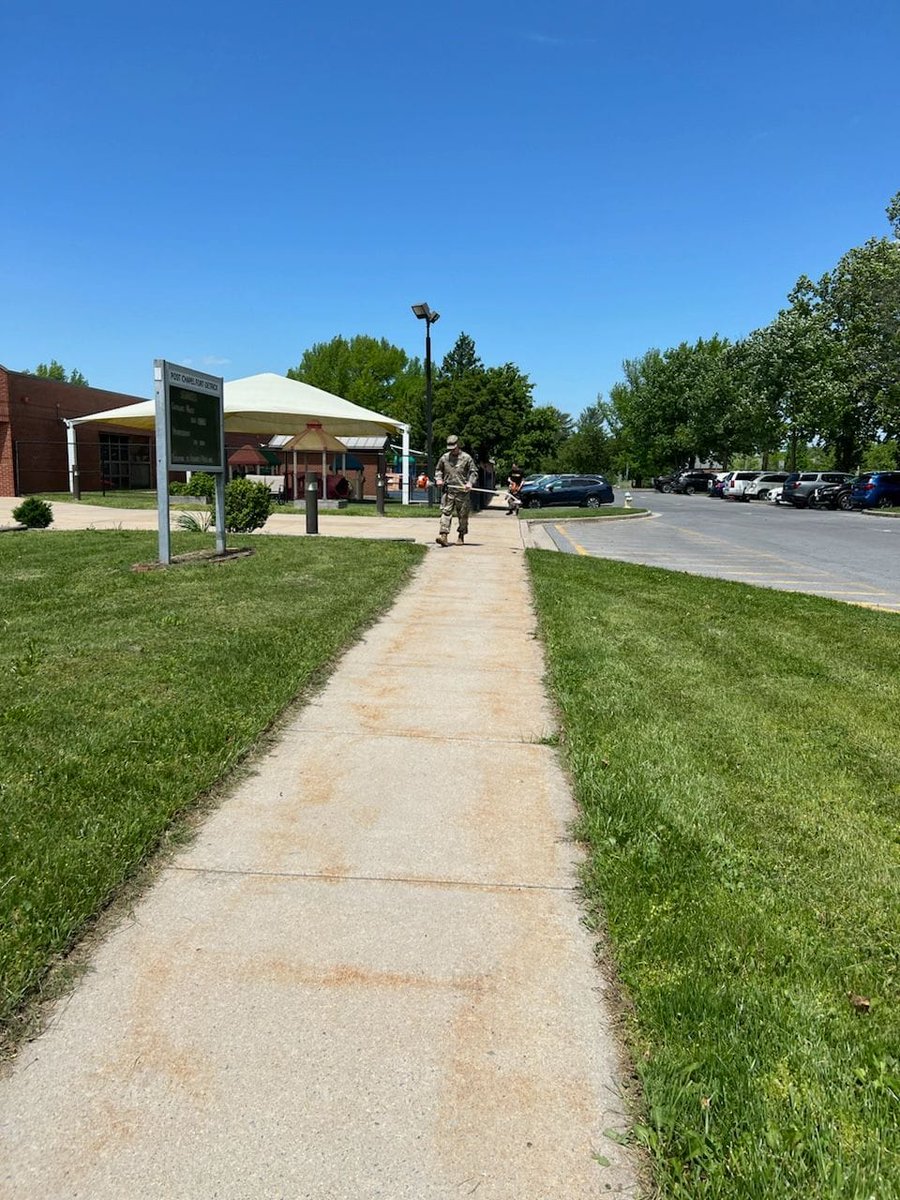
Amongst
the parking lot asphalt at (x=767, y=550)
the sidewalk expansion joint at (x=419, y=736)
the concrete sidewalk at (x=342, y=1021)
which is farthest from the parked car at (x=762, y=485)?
the concrete sidewalk at (x=342, y=1021)

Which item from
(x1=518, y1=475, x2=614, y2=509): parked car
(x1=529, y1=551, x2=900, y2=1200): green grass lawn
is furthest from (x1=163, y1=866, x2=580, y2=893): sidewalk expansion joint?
(x1=518, y1=475, x2=614, y2=509): parked car

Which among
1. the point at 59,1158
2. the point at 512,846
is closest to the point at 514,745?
the point at 512,846

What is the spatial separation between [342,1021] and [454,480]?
1170 centimetres

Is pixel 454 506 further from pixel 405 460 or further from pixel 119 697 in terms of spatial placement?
pixel 405 460

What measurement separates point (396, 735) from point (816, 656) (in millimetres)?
3696

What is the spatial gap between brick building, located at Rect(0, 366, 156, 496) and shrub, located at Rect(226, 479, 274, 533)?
2103 centimetres

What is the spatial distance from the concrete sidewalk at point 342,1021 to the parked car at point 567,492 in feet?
108

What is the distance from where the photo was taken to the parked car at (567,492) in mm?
36344

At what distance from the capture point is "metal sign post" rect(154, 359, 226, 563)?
987 centimetres

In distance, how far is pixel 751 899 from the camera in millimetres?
2840

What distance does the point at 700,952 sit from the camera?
2.52 metres

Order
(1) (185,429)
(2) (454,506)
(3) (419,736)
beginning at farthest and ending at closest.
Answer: (2) (454,506) → (1) (185,429) → (3) (419,736)

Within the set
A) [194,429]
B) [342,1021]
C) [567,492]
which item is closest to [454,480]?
[194,429]

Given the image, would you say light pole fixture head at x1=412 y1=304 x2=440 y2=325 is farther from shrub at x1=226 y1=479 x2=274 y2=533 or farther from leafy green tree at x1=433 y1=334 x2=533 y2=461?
leafy green tree at x1=433 y1=334 x2=533 y2=461
